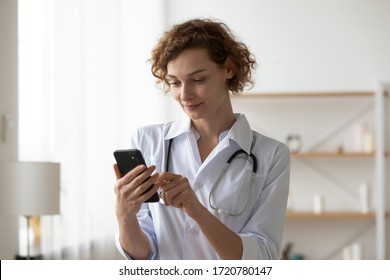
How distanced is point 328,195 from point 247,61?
2.80 metres

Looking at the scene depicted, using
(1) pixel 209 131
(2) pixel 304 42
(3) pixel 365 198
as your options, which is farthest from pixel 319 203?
(1) pixel 209 131

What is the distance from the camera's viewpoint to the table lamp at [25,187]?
1.91 m

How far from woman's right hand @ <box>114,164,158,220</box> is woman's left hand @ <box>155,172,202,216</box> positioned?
2 cm

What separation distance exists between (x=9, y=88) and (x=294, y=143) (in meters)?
2.13

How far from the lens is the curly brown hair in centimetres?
116

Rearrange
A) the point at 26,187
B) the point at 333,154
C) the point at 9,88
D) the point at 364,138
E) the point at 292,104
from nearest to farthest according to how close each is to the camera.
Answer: the point at 26,187, the point at 9,88, the point at 333,154, the point at 364,138, the point at 292,104

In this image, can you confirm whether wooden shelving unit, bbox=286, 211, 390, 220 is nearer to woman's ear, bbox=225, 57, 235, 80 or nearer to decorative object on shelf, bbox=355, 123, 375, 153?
decorative object on shelf, bbox=355, 123, 375, 153

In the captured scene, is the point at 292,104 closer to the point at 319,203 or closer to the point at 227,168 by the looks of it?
the point at 319,203

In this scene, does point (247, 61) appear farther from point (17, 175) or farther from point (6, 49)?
point (6, 49)

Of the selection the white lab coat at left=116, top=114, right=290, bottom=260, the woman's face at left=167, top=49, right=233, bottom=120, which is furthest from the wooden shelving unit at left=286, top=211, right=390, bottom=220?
the woman's face at left=167, top=49, right=233, bottom=120

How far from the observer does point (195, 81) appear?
1.17 meters

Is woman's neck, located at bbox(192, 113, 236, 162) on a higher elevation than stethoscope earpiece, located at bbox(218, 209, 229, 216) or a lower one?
higher

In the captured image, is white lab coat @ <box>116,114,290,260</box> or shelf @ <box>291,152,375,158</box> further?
shelf @ <box>291,152,375,158</box>

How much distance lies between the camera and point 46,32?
2.42 meters
